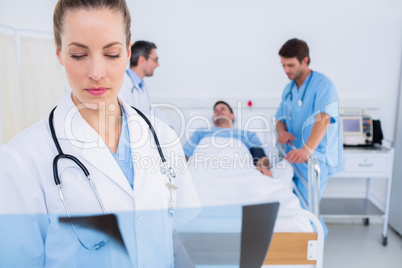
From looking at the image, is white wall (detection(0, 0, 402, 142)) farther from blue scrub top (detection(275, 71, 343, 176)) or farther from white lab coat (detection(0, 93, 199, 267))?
white lab coat (detection(0, 93, 199, 267))

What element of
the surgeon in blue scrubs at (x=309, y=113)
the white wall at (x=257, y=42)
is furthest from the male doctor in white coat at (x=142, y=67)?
the surgeon in blue scrubs at (x=309, y=113)

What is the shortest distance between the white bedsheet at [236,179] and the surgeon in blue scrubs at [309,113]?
164 millimetres

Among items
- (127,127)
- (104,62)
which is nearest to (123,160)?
(127,127)

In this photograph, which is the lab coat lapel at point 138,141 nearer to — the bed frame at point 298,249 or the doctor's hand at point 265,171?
the bed frame at point 298,249

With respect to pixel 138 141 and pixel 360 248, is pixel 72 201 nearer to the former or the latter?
pixel 138 141

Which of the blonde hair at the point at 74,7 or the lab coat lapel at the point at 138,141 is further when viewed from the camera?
the lab coat lapel at the point at 138,141

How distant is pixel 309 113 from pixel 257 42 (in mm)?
627

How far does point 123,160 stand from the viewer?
68 cm

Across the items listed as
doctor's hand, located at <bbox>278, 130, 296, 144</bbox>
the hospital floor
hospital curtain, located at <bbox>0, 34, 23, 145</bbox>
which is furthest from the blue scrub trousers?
hospital curtain, located at <bbox>0, 34, 23, 145</bbox>

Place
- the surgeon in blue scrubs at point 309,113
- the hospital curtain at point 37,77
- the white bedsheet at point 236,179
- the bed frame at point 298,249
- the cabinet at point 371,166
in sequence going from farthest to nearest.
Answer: the cabinet at point 371,166, the hospital curtain at point 37,77, the surgeon in blue scrubs at point 309,113, the white bedsheet at point 236,179, the bed frame at point 298,249

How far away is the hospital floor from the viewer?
5.67ft

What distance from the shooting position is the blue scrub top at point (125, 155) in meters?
0.67

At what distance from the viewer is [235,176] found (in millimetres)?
1479

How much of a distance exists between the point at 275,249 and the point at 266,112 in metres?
1.32
